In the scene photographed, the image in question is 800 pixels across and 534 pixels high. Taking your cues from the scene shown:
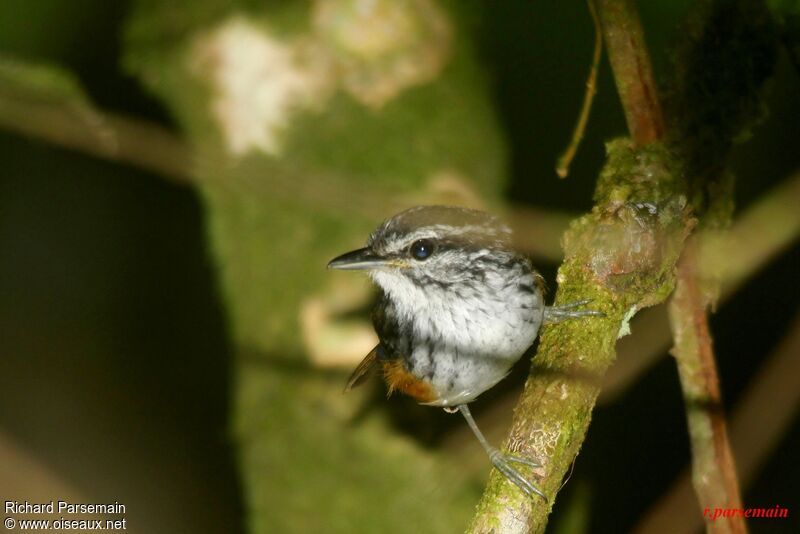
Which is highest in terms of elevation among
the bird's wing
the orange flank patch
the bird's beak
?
the bird's beak

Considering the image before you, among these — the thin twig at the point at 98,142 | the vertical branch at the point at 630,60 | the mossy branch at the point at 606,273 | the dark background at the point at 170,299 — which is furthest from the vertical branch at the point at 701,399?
the thin twig at the point at 98,142

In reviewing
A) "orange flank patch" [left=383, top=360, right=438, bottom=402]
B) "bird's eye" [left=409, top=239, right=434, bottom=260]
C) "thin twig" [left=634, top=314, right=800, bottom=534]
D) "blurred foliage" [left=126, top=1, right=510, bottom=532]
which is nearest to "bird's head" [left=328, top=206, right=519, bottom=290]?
"bird's eye" [left=409, top=239, right=434, bottom=260]

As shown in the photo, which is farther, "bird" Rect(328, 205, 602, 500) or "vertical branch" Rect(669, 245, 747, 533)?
"bird" Rect(328, 205, 602, 500)

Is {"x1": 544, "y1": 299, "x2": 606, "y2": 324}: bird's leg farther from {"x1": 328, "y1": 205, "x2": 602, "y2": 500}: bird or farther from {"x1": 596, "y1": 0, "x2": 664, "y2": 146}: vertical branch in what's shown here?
{"x1": 596, "y1": 0, "x2": 664, "y2": 146}: vertical branch

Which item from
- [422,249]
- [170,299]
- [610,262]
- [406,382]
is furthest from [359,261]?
[170,299]

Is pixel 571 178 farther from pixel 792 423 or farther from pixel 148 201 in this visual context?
pixel 148 201

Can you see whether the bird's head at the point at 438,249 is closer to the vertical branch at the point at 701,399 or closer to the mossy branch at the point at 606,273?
the mossy branch at the point at 606,273

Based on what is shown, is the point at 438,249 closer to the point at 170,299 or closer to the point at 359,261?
the point at 359,261
